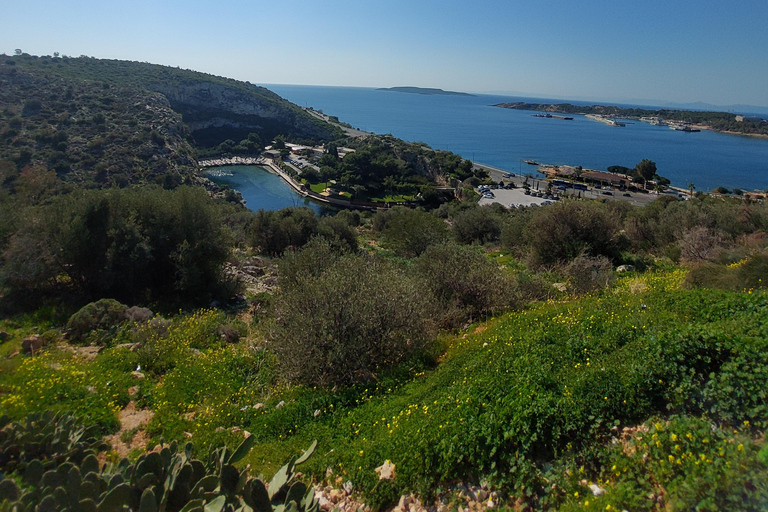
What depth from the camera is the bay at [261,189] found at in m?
53.5

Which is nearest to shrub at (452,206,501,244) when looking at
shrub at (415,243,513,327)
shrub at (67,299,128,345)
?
shrub at (415,243,513,327)

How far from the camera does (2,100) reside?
1533 inches

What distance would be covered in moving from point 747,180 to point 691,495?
84641 mm

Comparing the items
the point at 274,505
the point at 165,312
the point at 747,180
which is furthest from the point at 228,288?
the point at 747,180

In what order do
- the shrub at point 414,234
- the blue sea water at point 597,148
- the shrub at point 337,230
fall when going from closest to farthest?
the shrub at point 414,234 < the shrub at point 337,230 < the blue sea water at point 597,148

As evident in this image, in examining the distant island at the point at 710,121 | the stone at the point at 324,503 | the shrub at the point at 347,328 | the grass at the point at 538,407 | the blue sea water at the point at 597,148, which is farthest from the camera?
the distant island at the point at 710,121

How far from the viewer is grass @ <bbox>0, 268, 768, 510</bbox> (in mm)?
2969

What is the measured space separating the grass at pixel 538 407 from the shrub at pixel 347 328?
0.33m

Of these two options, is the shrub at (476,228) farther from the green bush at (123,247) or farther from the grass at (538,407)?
the grass at (538,407)

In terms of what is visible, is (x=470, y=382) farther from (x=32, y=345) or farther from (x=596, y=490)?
(x=32, y=345)

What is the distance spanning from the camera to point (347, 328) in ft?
18.8

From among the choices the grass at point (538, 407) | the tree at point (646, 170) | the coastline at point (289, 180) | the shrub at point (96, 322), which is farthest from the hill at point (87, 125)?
the tree at point (646, 170)

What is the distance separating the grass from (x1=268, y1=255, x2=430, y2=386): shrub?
33cm

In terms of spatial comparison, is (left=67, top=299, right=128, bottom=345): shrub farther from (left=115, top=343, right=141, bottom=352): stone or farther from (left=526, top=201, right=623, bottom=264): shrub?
(left=526, top=201, right=623, bottom=264): shrub
